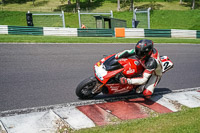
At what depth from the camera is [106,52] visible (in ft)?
40.9

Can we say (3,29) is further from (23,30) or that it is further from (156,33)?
(156,33)

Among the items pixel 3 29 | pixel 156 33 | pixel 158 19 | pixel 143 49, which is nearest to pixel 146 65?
pixel 143 49

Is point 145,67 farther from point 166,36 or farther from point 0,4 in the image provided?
point 0,4

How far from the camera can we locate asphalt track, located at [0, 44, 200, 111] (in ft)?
19.8

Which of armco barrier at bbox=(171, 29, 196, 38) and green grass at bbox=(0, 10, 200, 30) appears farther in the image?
green grass at bbox=(0, 10, 200, 30)

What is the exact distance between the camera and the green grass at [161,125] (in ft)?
13.9

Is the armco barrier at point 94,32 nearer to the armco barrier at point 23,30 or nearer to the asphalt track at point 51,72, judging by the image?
the armco barrier at point 23,30

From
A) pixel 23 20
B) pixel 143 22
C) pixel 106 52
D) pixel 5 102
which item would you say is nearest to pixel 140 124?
pixel 5 102

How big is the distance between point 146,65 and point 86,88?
60.6 inches

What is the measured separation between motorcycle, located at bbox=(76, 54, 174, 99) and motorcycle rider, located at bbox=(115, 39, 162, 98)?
0.64 ft

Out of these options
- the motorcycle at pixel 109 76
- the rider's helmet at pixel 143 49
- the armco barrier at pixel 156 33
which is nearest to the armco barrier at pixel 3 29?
the armco barrier at pixel 156 33

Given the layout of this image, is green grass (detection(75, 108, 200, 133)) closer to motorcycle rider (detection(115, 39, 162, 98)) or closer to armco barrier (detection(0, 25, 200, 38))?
motorcycle rider (detection(115, 39, 162, 98))

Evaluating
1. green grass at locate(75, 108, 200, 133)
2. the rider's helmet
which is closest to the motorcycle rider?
the rider's helmet

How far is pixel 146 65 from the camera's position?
5617mm
